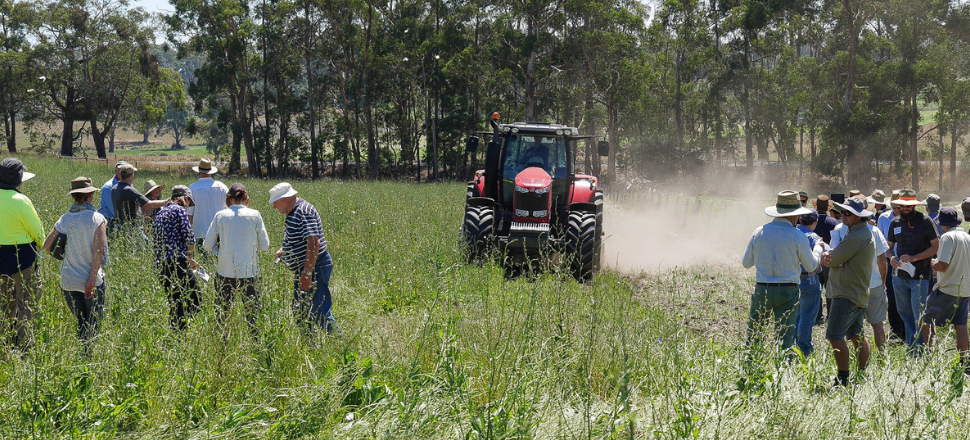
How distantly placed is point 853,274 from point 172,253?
227 inches

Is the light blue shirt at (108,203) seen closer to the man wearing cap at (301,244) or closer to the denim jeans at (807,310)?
the man wearing cap at (301,244)

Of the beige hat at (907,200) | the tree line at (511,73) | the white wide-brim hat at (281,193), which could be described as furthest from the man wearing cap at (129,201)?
the tree line at (511,73)

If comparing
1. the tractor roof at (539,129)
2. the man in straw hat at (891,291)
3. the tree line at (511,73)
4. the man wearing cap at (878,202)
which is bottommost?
the man in straw hat at (891,291)

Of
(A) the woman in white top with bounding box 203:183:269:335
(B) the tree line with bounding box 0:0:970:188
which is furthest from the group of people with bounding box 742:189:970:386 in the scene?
(B) the tree line with bounding box 0:0:970:188

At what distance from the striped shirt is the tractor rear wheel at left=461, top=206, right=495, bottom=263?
12.1ft

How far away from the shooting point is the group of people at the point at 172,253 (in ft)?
17.9

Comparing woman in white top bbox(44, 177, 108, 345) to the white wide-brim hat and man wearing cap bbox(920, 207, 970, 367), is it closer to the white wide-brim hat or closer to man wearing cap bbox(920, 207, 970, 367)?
the white wide-brim hat

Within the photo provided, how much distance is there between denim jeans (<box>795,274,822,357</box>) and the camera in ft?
19.6

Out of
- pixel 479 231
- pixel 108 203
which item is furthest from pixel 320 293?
pixel 479 231

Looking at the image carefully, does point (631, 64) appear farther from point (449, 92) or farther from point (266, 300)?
point (266, 300)

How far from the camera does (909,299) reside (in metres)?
6.95

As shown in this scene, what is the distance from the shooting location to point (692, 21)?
4253cm

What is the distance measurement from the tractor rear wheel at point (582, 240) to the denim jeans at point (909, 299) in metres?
3.65

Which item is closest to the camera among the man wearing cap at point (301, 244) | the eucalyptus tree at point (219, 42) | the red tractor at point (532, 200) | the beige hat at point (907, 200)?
the man wearing cap at point (301, 244)
